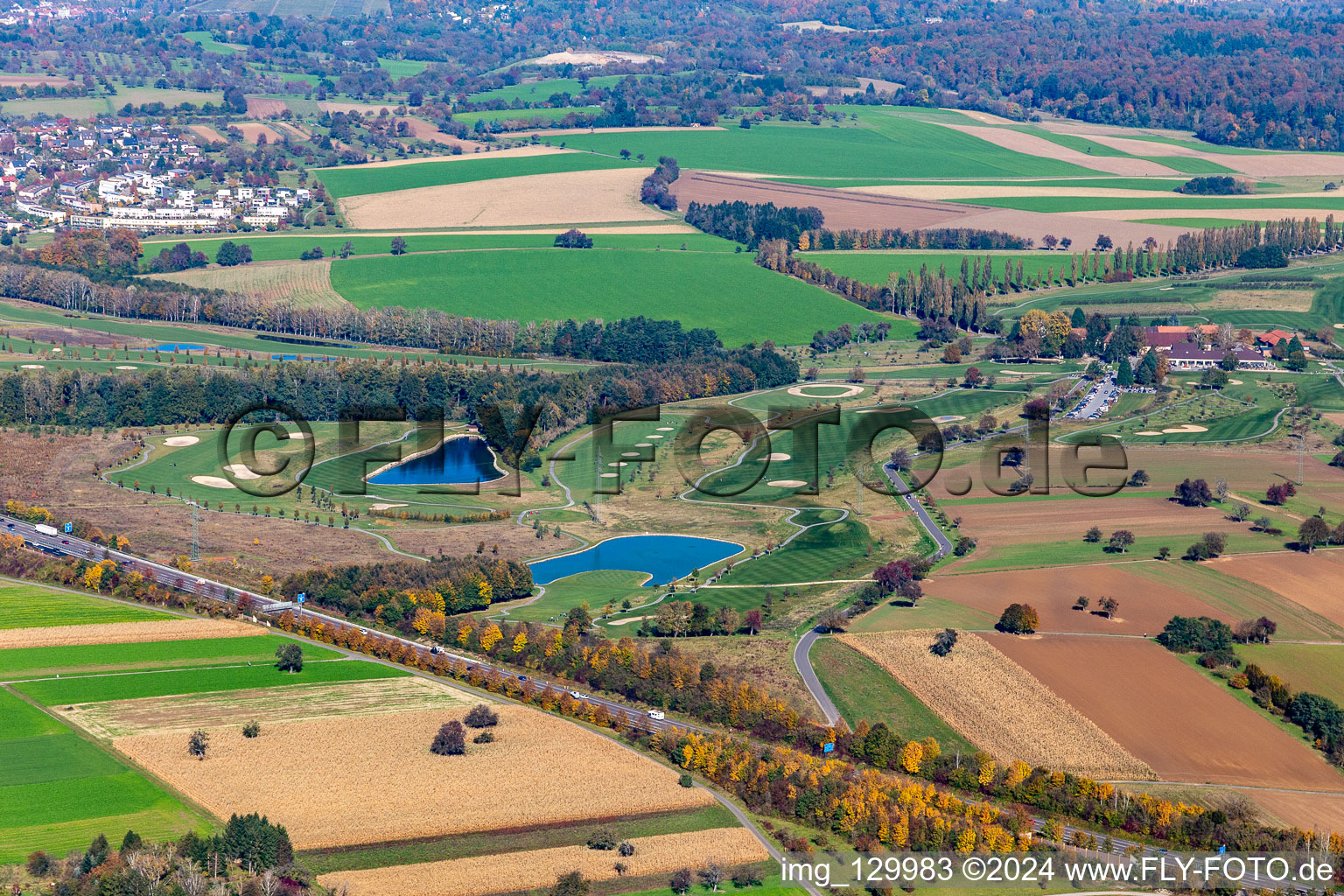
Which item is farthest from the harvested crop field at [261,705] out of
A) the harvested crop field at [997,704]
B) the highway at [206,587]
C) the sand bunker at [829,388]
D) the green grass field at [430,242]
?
the green grass field at [430,242]

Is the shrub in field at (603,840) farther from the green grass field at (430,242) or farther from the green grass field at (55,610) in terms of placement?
the green grass field at (430,242)

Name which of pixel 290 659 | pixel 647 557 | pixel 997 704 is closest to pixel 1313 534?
pixel 997 704

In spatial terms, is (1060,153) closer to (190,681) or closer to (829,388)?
(829,388)

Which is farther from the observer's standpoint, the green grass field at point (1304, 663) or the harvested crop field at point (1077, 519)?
the harvested crop field at point (1077, 519)

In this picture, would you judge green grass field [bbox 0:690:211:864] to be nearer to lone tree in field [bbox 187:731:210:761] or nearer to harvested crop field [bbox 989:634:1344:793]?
lone tree in field [bbox 187:731:210:761]

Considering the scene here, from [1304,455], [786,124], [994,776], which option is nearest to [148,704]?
[994,776]

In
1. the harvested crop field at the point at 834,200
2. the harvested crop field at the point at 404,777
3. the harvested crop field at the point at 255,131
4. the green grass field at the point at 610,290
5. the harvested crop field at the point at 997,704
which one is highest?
the harvested crop field at the point at 255,131
